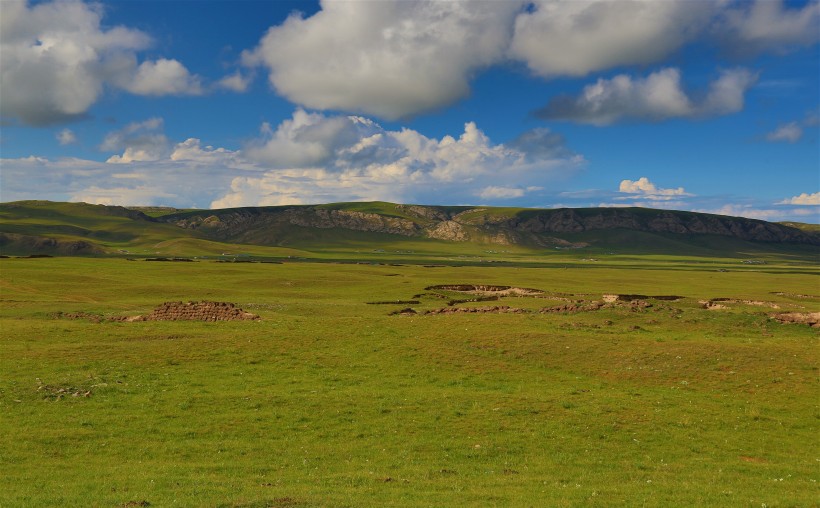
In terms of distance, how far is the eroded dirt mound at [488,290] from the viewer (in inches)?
4102

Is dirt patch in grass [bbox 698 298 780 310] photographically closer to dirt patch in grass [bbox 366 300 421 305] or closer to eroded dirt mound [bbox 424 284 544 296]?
eroded dirt mound [bbox 424 284 544 296]

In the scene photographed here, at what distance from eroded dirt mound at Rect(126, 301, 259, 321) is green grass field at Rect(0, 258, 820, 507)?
3.23m

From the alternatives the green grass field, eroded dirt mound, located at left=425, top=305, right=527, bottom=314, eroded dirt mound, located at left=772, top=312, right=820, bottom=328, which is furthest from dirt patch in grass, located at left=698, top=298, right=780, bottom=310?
eroded dirt mound, located at left=425, top=305, right=527, bottom=314

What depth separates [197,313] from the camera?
202 ft

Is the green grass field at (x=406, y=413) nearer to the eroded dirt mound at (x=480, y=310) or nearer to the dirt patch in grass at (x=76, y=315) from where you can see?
the dirt patch in grass at (x=76, y=315)

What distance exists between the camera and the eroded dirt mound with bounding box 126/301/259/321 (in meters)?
60.2

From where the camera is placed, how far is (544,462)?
24000 millimetres

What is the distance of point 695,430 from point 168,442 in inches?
1015

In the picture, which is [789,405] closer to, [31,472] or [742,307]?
[31,472]

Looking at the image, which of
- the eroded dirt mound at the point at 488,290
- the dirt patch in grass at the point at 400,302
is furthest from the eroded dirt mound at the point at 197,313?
the eroded dirt mound at the point at 488,290

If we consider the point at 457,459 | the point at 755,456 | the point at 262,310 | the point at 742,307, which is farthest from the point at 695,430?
the point at 742,307

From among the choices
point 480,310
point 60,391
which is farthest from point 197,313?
point 480,310

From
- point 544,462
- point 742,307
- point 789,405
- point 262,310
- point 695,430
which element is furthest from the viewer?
point 742,307

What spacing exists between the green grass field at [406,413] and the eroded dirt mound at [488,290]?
45.4m
